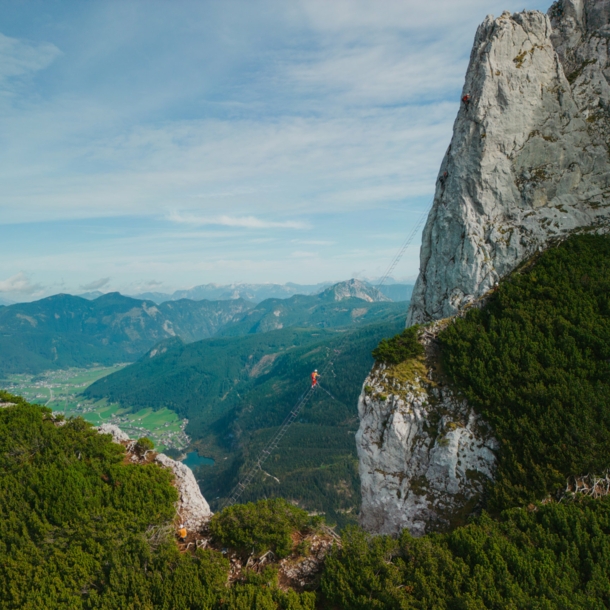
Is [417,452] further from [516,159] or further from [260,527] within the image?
[516,159]

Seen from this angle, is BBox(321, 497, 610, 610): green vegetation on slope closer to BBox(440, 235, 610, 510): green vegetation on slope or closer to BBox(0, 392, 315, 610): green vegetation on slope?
BBox(0, 392, 315, 610): green vegetation on slope

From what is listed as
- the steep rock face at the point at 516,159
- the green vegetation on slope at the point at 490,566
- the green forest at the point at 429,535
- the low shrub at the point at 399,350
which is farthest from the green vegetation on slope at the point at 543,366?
the steep rock face at the point at 516,159

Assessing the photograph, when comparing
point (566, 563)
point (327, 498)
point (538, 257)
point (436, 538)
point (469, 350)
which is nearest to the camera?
point (566, 563)

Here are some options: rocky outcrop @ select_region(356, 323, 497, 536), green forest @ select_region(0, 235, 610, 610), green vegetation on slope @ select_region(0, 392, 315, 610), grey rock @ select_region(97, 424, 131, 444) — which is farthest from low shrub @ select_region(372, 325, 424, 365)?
grey rock @ select_region(97, 424, 131, 444)

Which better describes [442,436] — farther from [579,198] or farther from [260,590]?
[579,198]

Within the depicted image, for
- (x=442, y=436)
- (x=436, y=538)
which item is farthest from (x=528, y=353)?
(x=436, y=538)

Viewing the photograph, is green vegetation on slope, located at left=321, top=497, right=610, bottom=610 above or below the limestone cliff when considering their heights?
below

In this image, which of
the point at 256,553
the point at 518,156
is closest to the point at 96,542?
the point at 256,553
